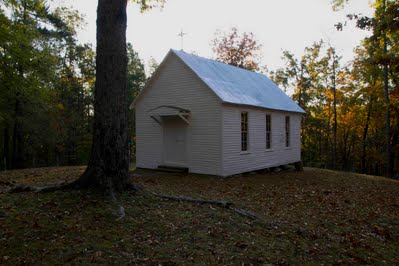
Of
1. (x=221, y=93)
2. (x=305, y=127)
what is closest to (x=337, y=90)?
(x=305, y=127)

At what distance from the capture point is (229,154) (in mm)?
12594

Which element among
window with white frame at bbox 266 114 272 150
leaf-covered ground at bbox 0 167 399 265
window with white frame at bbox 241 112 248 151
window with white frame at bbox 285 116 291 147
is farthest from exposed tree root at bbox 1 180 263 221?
window with white frame at bbox 285 116 291 147

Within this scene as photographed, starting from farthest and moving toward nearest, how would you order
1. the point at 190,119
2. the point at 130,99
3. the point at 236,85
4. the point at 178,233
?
1. the point at 130,99
2. the point at 236,85
3. the point at 190,119
4. the point at 178,233

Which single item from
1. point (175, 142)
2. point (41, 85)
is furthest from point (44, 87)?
point (175, 142)

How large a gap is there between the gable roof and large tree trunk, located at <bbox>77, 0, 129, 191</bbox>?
6.20 meters

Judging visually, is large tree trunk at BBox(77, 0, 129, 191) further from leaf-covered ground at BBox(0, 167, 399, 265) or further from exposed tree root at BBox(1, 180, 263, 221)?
leaf-covered ground at BBox(0, 167, 399, 265)

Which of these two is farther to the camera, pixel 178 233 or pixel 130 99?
pixel 130 99

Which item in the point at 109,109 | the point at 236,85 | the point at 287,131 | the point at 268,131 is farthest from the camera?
the point at 287,131

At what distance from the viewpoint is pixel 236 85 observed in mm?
14875

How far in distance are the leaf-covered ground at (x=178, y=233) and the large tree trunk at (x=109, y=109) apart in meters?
0.50

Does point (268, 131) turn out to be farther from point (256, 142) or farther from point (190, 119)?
point (190, 119)

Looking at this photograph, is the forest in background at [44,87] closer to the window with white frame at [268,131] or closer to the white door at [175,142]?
the white door at [175,142]

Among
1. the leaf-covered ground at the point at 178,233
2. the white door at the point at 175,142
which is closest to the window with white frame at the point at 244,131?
the white door at the point at 175,142

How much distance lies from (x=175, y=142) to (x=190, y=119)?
4.75 ft
